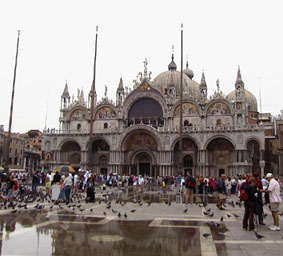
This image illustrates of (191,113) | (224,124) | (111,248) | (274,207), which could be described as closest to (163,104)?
(191,113)

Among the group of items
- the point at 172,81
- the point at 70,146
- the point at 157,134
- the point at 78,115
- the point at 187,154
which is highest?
the point at 172,81

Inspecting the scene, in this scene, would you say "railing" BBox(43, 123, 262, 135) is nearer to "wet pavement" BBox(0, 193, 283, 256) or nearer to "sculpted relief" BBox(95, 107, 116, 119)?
"sculpted relief" BBox(95, 107, 116, 119)

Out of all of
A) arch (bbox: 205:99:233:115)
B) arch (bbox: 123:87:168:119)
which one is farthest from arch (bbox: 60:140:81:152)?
arch (bbox: 205:99:233:115)

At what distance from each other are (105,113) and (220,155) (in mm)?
19027

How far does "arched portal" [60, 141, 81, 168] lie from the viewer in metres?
52.0

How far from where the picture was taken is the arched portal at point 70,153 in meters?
52.0

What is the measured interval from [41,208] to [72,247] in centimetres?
802

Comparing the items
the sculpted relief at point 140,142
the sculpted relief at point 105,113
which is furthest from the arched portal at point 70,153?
the sculpted relief at point 140,142

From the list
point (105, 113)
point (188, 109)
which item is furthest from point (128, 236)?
point (105, 113)

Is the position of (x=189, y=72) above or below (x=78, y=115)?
above

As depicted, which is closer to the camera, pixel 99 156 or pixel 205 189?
pixel 205 189

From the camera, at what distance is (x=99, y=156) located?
168 feet

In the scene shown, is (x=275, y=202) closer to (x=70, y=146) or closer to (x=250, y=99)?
(x=70, y=146)

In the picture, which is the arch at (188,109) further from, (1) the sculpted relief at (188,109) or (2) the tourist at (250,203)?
(2) the tourist at (250,203)
